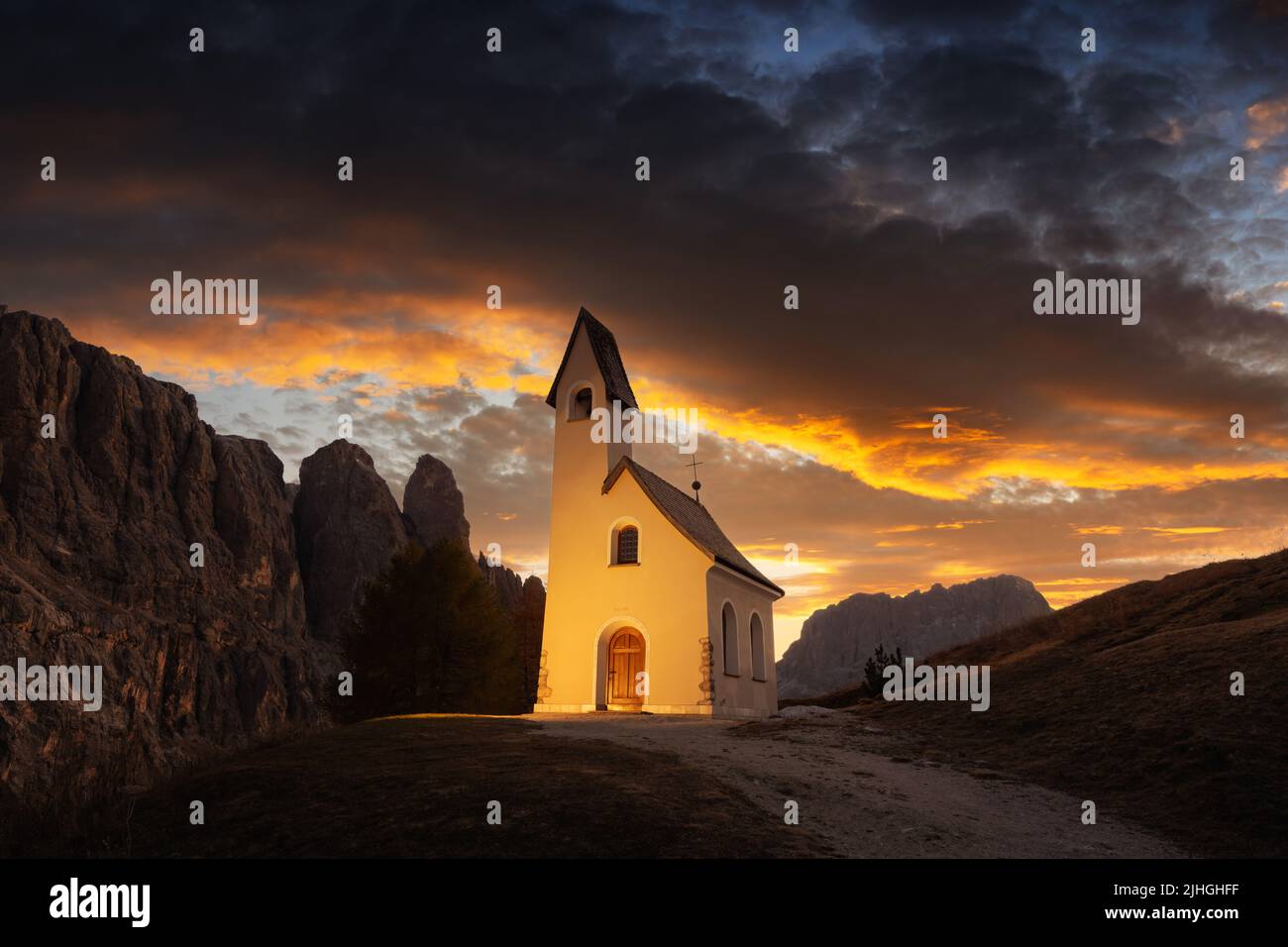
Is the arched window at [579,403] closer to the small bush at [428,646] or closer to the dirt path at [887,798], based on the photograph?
the small bush at [428,646]

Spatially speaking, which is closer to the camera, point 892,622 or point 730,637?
point 730,637

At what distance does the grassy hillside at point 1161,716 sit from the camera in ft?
42.8

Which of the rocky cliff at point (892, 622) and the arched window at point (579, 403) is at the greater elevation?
the arched window at point (579, 403)

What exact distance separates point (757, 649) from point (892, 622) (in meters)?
130

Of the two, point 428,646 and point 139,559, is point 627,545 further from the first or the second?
point 139,559

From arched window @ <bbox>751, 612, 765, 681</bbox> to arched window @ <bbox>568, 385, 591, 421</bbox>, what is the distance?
1051 centimetres

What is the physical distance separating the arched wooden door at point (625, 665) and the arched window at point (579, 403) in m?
8.82

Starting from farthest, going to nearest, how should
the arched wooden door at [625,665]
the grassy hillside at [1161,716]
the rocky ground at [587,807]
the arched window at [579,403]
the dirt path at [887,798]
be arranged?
1. the arched window at [579,403]
2. the arched wooden door at [625,665]
3. the grassy hillside at [1161,716]
4. the dirt path at [887,798]
5. the rocky ground at [587,807]

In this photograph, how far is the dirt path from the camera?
11.2 m

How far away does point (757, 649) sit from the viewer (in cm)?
3453

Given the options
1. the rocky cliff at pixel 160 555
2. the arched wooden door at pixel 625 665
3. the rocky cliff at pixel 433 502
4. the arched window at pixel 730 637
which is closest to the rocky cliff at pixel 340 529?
the rocky cliff at pixel 160 555

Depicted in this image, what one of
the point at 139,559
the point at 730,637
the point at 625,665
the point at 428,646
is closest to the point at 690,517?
the point at 730,637

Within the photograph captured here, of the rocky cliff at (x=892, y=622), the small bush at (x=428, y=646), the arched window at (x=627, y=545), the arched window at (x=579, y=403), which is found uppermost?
the arched window at (x=579, y=403)

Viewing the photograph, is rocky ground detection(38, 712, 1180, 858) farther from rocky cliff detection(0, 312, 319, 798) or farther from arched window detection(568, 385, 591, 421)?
rocky cliff detection(0, 312, 319, 798)
